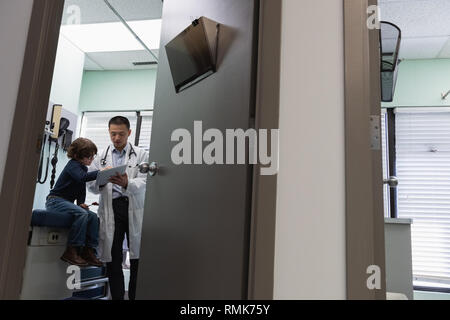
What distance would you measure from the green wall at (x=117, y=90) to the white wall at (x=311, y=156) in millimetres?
3145

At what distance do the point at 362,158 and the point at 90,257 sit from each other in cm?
176

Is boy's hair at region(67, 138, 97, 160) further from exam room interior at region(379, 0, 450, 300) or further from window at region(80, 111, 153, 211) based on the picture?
exam room interior at region(379, 0, 450, 300)

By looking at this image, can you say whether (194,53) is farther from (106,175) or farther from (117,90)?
(117,90)

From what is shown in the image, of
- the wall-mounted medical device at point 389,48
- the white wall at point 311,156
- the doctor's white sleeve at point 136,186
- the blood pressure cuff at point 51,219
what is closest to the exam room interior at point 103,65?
the blood pressure cuff at point 51,219

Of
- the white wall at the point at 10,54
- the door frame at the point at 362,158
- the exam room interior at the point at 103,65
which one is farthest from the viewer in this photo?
the exam room interior at the point at 103,65

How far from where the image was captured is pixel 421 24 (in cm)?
297

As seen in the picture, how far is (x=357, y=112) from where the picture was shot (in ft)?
3.04

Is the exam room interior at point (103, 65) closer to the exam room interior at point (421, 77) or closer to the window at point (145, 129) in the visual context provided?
the window at point (145, 129)

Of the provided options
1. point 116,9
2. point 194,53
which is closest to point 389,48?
point 194,53

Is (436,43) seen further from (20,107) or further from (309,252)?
(20,107)

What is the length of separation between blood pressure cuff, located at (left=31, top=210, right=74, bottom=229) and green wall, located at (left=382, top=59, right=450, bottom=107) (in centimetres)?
297

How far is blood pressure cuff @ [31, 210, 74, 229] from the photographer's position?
6.19ft

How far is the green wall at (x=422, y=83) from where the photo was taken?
3414mm
